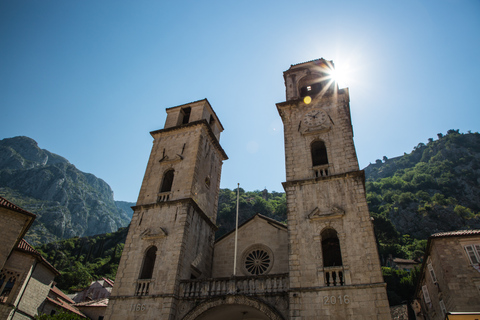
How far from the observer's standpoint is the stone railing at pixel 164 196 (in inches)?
765

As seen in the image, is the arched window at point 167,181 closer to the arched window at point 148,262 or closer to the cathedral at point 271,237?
the cathedral at point 271,237

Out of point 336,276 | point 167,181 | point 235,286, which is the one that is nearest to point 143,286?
point 235,286

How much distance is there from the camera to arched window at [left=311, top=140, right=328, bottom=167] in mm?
18906

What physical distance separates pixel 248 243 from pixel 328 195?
6400mm

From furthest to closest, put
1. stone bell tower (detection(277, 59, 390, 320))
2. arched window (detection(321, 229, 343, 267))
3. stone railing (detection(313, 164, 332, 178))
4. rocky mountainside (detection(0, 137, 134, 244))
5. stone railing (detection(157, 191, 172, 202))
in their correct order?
rocky mountainside (detection(0, 137, 134, 244)) → stone railing (detection(157, 191, 172, 202)) → stone railing (detection(313, 164, 332, 178)) → arched window (detection(321, 229, 343, 267)) → stone bell tower (detection(277, 59, 390, 320))

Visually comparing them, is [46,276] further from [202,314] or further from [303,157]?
[303,157]

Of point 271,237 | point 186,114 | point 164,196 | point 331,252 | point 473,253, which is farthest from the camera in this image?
point 186,114

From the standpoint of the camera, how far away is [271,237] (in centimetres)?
1941

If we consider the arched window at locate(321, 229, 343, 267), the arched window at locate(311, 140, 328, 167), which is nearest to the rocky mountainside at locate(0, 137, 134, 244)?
the arched window at locate(311, 140, 328, 167)

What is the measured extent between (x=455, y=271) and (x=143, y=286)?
17.0 m

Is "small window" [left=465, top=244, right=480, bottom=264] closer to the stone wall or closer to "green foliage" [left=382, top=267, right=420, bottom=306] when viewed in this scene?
the stone wall

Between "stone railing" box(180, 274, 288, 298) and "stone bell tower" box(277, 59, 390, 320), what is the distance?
902mm

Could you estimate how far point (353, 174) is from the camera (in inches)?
631

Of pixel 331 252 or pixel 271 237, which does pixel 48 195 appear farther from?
pixel 331 252
